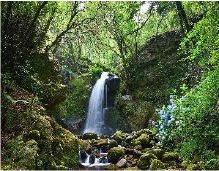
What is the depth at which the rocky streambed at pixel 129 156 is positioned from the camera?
8.12 m

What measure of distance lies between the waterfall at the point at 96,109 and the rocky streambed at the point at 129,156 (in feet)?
17.3

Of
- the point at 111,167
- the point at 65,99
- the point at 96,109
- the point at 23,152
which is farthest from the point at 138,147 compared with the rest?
the point at 96,109

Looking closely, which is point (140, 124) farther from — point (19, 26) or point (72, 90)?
point (19, 26)

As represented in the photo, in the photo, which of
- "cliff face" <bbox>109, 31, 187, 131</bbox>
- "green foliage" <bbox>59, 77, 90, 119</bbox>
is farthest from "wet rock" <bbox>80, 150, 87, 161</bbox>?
"green foliage" <bbox>59, 77, 90, 119</bbox>

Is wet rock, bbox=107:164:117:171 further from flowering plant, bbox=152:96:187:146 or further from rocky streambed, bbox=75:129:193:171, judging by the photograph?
flowering plant, bbox=152:96:187:146

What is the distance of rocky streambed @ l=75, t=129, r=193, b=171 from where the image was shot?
812cm

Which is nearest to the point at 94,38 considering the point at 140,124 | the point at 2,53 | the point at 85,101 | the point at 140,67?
the point at 2,53

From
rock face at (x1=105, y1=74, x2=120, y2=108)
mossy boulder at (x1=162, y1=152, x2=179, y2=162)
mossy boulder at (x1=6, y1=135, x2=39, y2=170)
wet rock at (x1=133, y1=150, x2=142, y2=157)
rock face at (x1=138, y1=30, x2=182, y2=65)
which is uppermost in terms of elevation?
rock face at (x1=138, y1=30, x2=182, y2=65)

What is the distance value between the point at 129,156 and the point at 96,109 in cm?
936

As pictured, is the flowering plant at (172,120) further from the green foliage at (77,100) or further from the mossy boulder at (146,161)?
the green foliage at (77,100)

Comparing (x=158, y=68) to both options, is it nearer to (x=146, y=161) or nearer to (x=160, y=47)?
(x=160, y=47)

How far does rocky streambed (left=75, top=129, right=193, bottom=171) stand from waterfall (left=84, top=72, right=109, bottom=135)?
17.3 feet

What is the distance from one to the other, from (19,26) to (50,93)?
6.95 feet

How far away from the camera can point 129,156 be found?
10195mm
